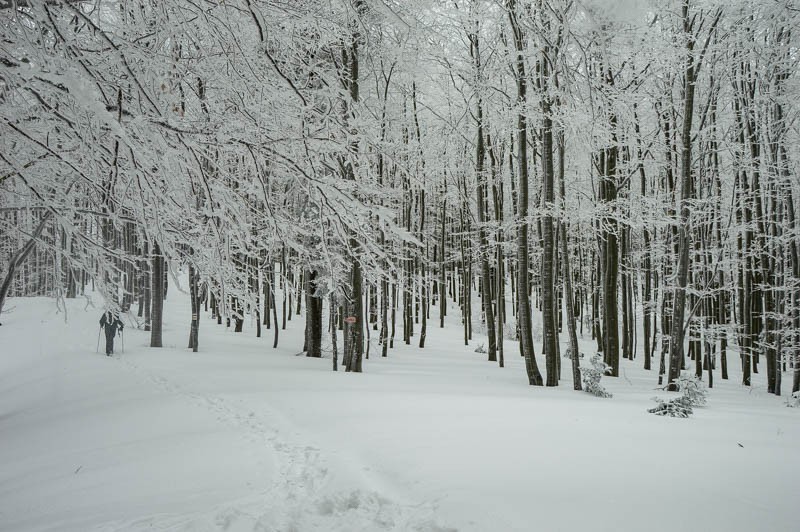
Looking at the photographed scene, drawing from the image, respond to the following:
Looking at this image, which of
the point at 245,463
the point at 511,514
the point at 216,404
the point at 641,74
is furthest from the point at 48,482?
the point at 641,74

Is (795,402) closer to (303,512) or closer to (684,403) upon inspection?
(684,403)

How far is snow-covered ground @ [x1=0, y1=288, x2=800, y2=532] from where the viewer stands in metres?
3.20

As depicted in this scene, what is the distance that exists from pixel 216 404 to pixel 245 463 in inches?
116

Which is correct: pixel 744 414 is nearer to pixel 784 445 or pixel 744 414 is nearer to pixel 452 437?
pixel 784 445

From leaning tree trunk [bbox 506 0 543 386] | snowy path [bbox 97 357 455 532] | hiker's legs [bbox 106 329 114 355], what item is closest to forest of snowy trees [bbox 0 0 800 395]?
leaning tree trunk [bbox 506 0 543 386]

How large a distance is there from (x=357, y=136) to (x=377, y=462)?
2.97m

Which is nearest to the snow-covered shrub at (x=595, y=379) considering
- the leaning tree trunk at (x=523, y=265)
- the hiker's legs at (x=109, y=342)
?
the leaning tree trunk at (x=523, y=265)

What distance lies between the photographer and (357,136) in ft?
13.3

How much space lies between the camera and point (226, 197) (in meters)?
3.71

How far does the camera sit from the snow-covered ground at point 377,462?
3.20m

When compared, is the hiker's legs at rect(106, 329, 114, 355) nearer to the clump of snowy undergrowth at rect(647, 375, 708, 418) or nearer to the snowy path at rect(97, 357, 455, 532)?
the snowy path at rect(97, 357, 455, 532)

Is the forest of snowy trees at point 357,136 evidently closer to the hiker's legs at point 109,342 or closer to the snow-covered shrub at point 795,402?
the hiker's legs at point 109,342

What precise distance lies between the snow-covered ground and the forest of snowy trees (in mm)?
1612

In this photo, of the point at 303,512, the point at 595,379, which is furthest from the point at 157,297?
the point at 303,512
